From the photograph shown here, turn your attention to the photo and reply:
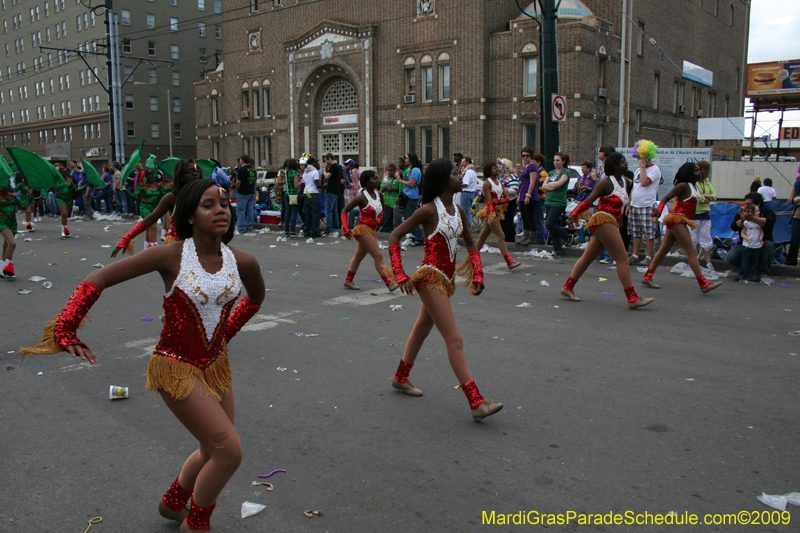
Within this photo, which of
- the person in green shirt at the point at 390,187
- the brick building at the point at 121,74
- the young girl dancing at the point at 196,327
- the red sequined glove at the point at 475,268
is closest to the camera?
the young girl dancing at the point at 196,327

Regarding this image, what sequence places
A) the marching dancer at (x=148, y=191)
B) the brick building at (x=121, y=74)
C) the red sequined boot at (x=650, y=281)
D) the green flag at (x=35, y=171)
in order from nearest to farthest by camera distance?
the red sequined boot at (x=650, y=281) → the marching dancer at (x=148, y=191) → the green flag at (x=35, y=171) → the brick building at (x=121, y=74)

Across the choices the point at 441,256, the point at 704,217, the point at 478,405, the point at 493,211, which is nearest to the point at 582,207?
the point at 493,211

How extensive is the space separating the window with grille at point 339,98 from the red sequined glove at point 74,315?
121ft

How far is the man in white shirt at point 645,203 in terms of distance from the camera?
10438 millimetres

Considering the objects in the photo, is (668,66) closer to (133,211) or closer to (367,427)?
(133,211)

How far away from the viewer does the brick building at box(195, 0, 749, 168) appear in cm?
3181

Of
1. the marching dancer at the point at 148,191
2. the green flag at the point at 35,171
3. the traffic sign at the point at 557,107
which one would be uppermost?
the traffic sign at the point at 557,107

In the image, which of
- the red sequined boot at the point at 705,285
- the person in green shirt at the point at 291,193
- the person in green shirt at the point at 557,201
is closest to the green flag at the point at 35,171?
the person in green shirt at the point at 291,193

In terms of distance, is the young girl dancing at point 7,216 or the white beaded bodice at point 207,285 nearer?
the white beaded bodice at point 207,285

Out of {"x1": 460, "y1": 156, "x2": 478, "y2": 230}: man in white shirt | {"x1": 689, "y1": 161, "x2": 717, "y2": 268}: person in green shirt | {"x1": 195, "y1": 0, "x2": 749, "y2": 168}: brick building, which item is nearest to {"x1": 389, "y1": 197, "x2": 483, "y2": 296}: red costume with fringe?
{"x1": 689, "y1": 161, "x2": 717, "y2": 268}: person in green shirt

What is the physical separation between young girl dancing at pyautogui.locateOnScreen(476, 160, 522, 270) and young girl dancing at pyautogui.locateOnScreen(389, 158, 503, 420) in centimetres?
436

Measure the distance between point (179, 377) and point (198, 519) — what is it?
27.4 inches

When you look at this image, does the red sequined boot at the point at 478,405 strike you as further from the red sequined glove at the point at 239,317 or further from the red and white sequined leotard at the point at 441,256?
the red sequined glove at the point at 239,317

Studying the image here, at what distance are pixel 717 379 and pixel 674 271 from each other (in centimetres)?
571
